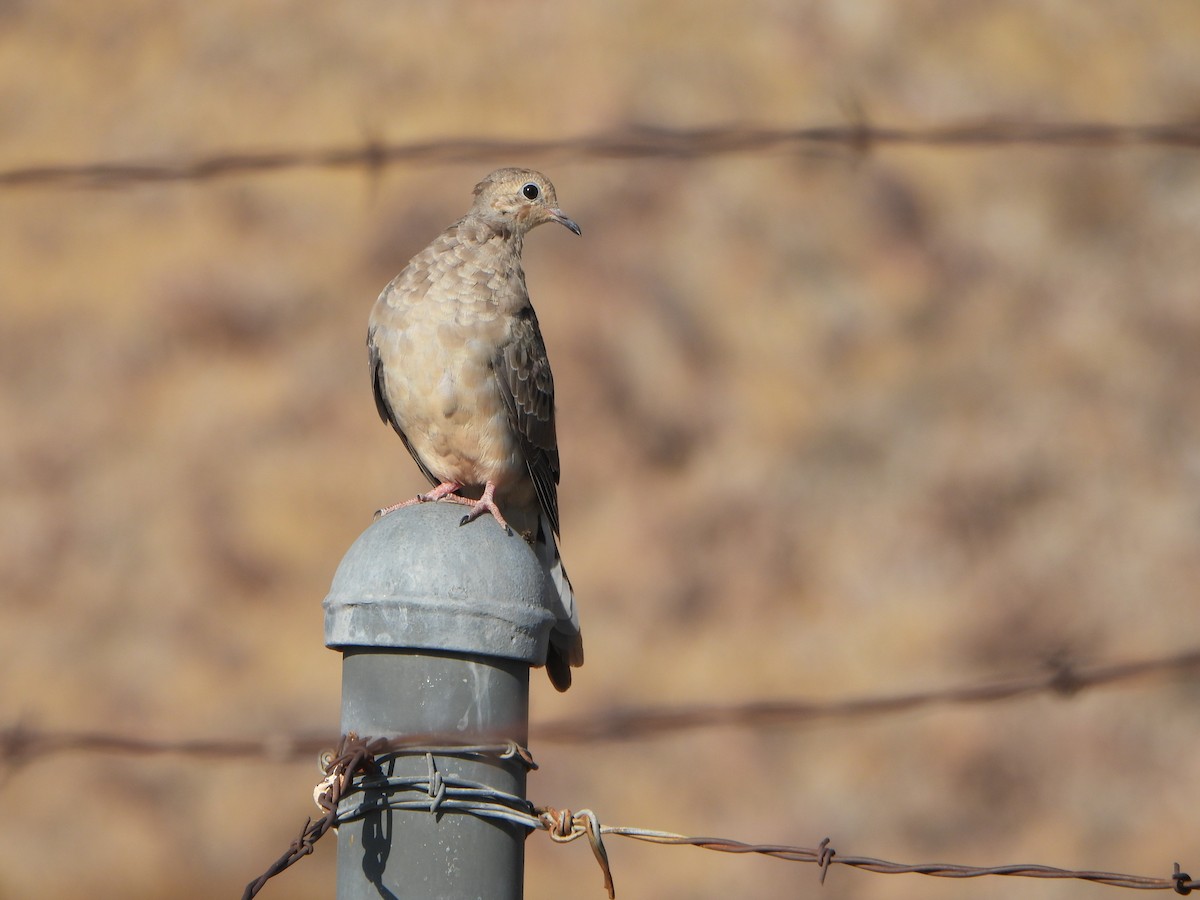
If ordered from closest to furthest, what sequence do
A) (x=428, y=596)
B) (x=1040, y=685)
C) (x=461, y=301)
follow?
(x=428, y=596), (x=1040, y=685), (x=461, y=301)

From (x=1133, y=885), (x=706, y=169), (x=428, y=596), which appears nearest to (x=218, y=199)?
(x=706, y=169)

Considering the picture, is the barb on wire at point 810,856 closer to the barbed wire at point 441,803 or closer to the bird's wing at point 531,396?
the barbed wire at point 441,803

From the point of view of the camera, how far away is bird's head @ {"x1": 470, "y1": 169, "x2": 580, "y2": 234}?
12.0 feet

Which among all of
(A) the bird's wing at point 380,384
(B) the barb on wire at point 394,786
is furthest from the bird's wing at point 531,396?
(B) the barb on wire at point 394,786

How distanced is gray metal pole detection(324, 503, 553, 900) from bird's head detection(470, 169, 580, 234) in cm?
196

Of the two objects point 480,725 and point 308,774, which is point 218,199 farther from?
point 480,725

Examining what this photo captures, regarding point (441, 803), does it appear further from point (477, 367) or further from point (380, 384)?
point (380, 384)

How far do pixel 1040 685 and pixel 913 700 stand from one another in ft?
0.57

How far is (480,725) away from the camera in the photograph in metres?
1.78

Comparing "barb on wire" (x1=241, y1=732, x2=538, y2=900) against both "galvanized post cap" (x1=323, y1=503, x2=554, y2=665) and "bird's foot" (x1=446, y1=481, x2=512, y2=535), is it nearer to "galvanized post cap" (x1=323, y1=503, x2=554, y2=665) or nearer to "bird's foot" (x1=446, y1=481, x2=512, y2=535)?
"galvanized post cap" (x1=323, y1=503, x2=554, y2=665)

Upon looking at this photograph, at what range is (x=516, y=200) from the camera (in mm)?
3666

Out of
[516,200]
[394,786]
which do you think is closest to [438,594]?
[394,786]

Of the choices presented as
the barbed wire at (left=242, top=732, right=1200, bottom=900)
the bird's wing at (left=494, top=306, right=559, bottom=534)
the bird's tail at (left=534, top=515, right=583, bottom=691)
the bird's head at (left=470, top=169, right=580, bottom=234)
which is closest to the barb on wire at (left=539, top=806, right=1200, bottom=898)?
the barbed wire at (left=242, top=732, right=1200, bottom=900)

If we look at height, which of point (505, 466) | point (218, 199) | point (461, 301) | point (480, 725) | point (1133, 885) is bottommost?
point (1133, 885)
